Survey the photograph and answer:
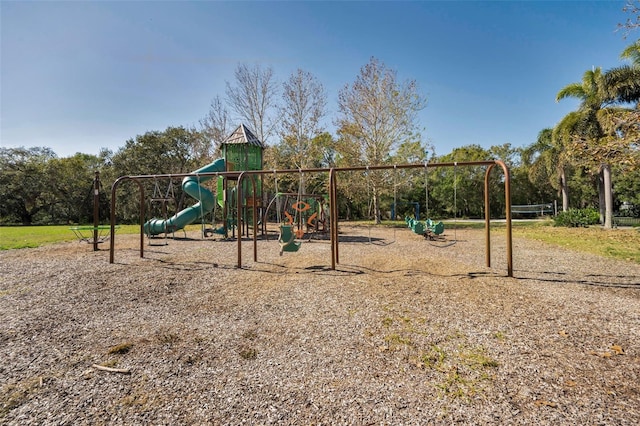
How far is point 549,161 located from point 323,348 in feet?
87.1

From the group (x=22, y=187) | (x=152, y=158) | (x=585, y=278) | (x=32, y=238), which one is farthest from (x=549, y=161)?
(x=22, y=187)

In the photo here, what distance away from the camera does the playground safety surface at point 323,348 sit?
2.28m

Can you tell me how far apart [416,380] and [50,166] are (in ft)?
136

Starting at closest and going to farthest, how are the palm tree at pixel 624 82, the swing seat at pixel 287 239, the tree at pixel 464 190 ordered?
the swing seat at pixel 287 239
the palm tree at pixel 624 82
the tree at pixel 464 190

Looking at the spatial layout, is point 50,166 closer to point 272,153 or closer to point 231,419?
point 272,153

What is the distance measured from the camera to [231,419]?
7.13 feet

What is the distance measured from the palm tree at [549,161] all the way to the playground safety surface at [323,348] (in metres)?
19.3

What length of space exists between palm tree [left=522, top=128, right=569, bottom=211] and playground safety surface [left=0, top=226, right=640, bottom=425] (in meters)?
19.3

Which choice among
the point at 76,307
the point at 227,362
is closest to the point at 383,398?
the point at 227,362

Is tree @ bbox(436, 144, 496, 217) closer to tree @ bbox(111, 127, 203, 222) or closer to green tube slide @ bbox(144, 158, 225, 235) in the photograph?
tree @ bbox(111, 127, 203, 222)

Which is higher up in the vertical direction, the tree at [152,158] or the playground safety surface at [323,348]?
the tree at [152,158]

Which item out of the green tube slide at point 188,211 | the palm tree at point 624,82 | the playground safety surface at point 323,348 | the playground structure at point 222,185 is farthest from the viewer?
the palm tree at point 624,82

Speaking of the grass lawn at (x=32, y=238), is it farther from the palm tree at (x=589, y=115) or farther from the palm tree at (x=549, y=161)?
the palm tree at (x=549, y=161)

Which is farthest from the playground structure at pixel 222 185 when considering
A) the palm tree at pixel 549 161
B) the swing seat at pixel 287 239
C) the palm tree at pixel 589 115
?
the palm tree at pixel 549 161
